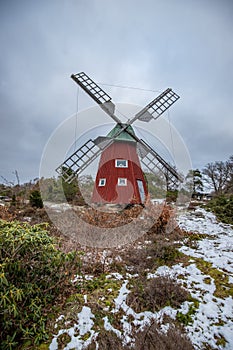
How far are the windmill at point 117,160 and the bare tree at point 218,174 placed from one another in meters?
11.6

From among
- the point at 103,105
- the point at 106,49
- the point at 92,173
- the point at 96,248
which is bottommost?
the point at 96,248

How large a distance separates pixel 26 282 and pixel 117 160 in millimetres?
8531

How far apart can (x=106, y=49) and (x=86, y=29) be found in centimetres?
231

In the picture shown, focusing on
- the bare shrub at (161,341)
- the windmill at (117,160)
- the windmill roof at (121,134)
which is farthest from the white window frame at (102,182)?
the bare shrub at (161,341)

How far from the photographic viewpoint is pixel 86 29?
28.6ft

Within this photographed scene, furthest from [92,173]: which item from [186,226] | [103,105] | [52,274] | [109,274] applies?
[52,274]

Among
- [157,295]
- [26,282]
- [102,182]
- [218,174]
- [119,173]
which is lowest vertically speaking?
[157,295]

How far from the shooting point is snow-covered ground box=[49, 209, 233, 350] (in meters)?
2.25

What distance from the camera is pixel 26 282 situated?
2.31 meters

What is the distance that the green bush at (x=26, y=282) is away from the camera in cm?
202

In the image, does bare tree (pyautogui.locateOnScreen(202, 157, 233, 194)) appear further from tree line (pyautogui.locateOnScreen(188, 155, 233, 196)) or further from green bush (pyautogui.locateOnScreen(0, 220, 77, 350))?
green bush (pyautogui.locateOnScreen(0, 220, 77, 350))

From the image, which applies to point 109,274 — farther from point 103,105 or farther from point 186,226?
point 103,105

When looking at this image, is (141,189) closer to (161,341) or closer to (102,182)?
(102,182)

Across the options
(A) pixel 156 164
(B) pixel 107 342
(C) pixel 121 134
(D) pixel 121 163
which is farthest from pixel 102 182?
(B) pixel 107 342
